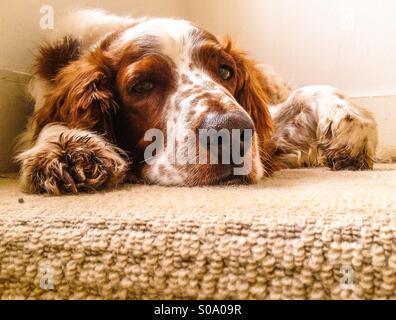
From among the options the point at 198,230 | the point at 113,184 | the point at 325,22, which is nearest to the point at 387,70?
the point at 325,22

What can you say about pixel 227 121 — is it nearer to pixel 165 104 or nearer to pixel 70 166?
pixel 165 104

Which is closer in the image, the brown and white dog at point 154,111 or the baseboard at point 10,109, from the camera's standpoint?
the brown and white dog at point 154,111

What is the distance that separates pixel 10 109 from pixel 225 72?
2.43ft

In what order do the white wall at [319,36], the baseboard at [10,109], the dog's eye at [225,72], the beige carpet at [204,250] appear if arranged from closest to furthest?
the beige carpet at [204,250] → the dog's eye at [225,72] → the baseboard at [10,109] → the white wall at [319,36]

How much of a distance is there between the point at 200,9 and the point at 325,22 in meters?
0.77

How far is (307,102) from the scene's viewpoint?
5.94 ft

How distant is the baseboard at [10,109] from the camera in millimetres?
1646

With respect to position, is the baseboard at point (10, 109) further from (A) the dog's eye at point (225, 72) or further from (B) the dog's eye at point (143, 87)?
(A) the dog's eye at point (225, 72)

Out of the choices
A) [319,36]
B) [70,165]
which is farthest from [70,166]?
[319,36]

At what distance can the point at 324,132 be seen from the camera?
5.58ft

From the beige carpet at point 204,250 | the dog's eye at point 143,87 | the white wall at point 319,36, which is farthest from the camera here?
the white wall at point 319,36

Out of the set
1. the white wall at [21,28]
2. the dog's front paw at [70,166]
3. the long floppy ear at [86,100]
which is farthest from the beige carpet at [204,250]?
the white wall at [21,28]

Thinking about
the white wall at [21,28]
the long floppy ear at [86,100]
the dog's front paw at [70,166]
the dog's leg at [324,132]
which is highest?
the white wall at [21,28]

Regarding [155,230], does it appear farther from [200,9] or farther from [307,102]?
[200,9]
